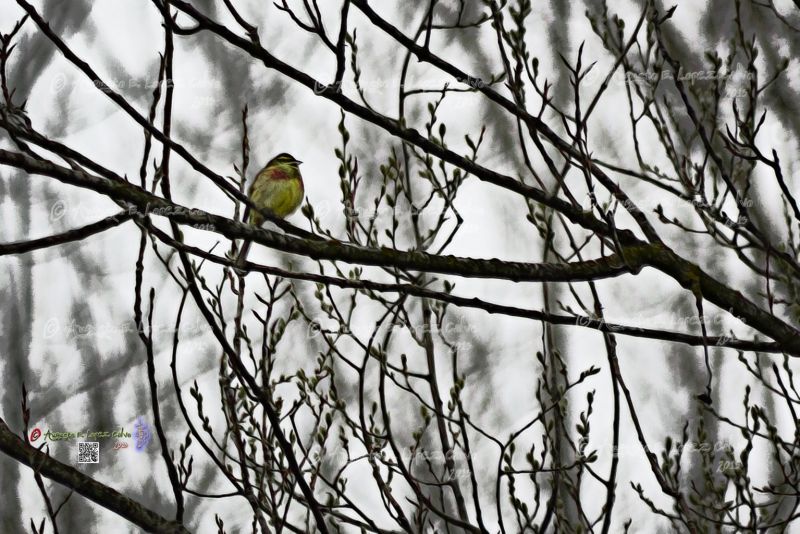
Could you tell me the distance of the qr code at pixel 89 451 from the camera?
193 inches

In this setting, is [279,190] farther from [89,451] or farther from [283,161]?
[89,451]

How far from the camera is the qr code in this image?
4.91 metres

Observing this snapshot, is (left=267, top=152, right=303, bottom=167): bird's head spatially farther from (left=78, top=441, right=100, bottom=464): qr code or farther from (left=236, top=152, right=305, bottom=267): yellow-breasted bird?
(left=78, top=441, right=100, bottom=464): qr code

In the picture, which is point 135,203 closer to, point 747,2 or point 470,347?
point 470,347

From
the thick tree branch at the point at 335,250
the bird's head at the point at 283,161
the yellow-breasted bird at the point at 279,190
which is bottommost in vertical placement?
the thick tree branch at the point at 335,250

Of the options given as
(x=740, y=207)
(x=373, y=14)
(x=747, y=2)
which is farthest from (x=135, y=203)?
(x=747, y=2)

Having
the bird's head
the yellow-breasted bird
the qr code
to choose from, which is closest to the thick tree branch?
the yellow-breasted bird

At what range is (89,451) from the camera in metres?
4.98

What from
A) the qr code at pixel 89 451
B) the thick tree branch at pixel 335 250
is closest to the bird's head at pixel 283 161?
the thick tree branch at pixel 335 250

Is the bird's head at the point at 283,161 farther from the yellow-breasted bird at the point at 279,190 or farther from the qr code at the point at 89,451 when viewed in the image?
the qr code at the point at 89,451

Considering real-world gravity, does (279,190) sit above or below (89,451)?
above

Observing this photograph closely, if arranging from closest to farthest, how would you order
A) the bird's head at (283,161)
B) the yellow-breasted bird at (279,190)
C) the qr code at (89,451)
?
1. the yellow-breasted bird at (279,190)
2. the bird's head at (283,161)
3. the qr code at (89,451)

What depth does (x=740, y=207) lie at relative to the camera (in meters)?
1.95
